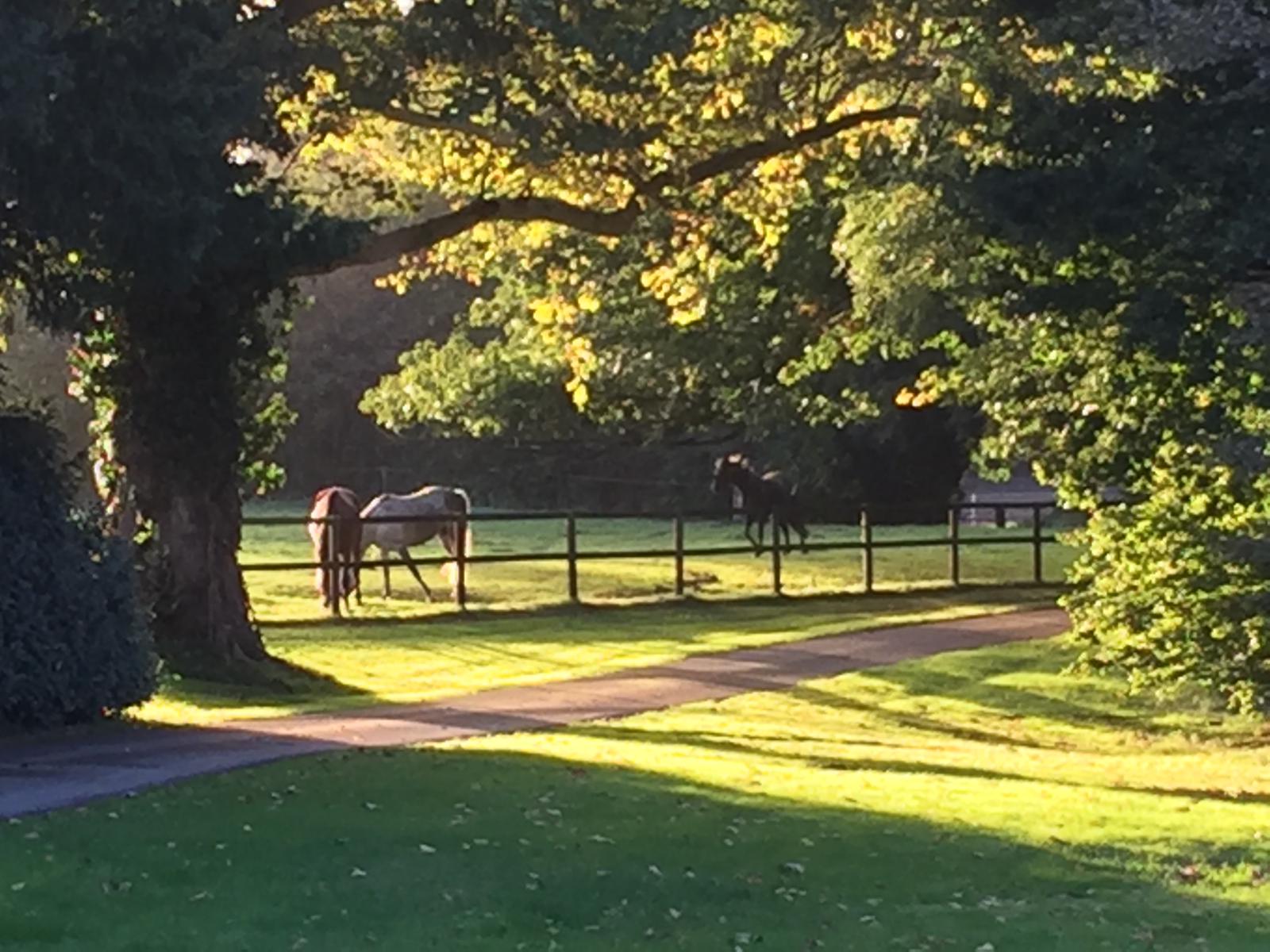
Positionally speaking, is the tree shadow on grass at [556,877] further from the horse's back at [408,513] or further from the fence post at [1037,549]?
the fence post at [1037,549]

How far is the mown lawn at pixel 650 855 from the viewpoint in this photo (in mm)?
8953

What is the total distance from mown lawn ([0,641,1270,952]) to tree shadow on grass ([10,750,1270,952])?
0.02 m

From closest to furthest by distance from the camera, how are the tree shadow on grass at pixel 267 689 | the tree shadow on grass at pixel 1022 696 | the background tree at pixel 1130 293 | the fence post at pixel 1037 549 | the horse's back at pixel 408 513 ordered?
the background tree at pixel 1130 293, the tree shadow on grass at pixel 267 689, the tree shadow on grass at pixel 1022 696, the horse's back at pixel 408 513, the fence post at pixel 1037 549

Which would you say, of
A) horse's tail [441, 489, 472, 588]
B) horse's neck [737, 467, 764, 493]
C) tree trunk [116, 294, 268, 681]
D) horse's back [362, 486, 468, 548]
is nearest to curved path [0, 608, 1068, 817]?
tree trunk [116, 294, 268, 681]

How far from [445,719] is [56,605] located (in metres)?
3.69

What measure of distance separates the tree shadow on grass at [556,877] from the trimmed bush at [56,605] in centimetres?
327

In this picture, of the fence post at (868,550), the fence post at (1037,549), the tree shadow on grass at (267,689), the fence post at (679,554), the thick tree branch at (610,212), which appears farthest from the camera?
the fence post at (1037,549)

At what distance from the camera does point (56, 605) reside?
639 inches

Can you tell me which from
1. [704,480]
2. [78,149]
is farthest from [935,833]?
[704,480]

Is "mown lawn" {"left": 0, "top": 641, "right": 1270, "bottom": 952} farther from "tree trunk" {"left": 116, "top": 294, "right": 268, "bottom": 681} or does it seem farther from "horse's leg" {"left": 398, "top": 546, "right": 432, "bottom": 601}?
"horse's leg" {"left": 398, "top": 546, "right": 432, "bottom": 601}

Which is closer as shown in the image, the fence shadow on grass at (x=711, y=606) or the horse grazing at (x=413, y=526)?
the fence shadow on grass at (x=711, y=606)

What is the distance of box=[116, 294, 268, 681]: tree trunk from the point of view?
20.9 metres

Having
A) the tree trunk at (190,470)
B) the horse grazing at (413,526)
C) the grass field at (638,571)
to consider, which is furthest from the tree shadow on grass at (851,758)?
the horse grazing at (413,526)

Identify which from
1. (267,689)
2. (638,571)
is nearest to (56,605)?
(267,689)
